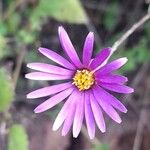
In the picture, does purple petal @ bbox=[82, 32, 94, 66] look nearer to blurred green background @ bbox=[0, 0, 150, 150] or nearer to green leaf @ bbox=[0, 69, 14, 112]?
green leaf @ bbox=[0, 69, 14, 112]

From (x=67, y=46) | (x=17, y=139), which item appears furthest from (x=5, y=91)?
(x=67, y=46)

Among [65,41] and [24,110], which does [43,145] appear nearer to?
[24,110]

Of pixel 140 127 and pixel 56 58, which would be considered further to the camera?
pixel 140 127

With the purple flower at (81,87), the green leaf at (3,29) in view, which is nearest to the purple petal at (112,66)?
the purple flower at (81,87)

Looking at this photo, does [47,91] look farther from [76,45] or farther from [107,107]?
[76,45]

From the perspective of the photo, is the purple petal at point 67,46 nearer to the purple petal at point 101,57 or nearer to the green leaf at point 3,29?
the purple petal at point 101,57
